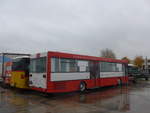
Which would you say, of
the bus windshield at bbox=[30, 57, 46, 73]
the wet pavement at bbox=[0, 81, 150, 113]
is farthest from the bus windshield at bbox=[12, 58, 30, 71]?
the wet pavement at bbox=[0, 81, 150, 113]

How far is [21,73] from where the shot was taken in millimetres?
11930

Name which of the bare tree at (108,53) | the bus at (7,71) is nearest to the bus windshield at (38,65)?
the bus at (7,71)

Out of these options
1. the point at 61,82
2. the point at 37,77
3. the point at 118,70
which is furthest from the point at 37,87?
the point at 118,70

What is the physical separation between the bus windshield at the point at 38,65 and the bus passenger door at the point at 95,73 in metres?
4.45

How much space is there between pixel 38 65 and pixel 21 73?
2039 mm

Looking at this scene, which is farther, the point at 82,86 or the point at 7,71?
the point at 7,71

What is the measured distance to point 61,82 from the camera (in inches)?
416

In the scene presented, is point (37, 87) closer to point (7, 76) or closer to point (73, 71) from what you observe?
point (73, 71)

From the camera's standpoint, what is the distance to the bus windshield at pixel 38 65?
10192 millimetres

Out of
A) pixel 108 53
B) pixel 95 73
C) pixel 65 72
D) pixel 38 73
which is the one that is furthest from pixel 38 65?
pixel 108 53

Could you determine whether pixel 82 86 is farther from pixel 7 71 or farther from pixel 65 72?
pixel 7 71

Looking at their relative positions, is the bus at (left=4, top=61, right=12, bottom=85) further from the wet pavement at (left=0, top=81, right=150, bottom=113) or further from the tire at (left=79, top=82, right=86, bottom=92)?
the tire at (left=79, top=82, right=86, bottom=92)

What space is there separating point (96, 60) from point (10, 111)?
8.39m

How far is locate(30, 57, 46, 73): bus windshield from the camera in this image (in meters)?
10.2
